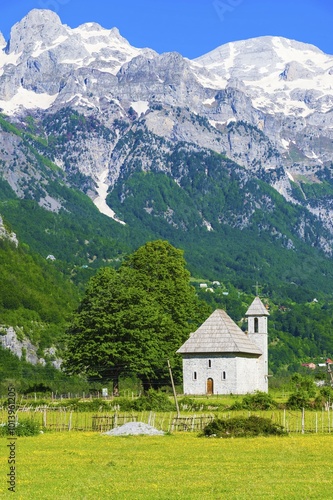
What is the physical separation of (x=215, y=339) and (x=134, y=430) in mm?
45311

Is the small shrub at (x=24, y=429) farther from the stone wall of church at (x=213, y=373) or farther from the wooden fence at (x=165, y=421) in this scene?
the stone wall of church at (x=213, y=373)

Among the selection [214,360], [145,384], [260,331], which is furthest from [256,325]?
[145,384]

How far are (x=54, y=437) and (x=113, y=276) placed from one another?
151ft

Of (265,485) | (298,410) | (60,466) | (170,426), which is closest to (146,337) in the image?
(298,410)

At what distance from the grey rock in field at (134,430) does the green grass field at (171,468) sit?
5.76ft

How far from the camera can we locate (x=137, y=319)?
98.6 metres

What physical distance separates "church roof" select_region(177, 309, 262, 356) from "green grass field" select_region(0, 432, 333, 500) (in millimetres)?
45126

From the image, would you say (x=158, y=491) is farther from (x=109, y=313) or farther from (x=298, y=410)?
(x=109, y=313)

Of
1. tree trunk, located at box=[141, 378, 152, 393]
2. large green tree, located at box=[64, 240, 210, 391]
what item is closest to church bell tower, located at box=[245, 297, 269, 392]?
large green tree, located at box=[64, 240, 210, 391]

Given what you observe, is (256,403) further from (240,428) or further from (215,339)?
(215,339)

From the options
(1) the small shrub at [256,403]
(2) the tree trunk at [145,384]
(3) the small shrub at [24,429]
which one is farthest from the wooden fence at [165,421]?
(2) the tree trunk at [145,384]

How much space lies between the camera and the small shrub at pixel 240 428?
57281 mm

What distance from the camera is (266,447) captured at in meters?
50.1

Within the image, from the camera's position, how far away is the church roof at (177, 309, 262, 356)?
103 meters
